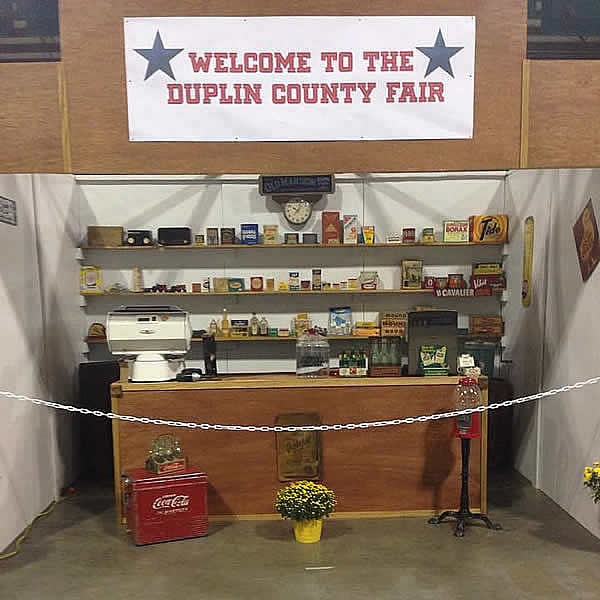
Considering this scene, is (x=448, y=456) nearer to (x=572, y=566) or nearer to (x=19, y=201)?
(x=572, y=566)

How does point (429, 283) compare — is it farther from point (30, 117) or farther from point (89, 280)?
point (30, 117)

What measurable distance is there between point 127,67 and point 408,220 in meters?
4.26

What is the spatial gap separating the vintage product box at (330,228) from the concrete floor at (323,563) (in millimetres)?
2773

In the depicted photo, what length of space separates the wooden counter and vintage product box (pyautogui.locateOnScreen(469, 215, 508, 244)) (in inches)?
85.1

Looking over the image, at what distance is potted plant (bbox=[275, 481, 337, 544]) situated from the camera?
3.98 metres

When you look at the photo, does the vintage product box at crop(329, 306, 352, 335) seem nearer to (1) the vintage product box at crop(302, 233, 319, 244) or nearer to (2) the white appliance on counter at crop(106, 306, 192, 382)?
(1) the vintage product box at crop(302, 233, 319, 244)

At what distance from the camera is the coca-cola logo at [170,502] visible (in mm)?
4094

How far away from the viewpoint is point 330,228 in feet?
20.4

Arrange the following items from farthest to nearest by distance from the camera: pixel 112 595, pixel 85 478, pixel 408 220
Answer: pixel 408 220, pixel 85 478, pixel 112 595

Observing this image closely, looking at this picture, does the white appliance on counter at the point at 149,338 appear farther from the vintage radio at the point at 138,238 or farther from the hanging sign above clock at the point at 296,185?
the hanging sign above clock at the point at 296,185

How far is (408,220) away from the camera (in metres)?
6.41

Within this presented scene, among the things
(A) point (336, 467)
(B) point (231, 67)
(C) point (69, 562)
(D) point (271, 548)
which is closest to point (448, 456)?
(A) point (336, 467)

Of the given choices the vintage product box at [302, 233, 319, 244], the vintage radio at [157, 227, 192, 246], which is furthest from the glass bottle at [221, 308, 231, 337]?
the vintage product box at [302, 233, 319, 244]

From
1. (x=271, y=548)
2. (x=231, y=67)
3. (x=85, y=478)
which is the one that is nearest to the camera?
(x=231, y=67)
